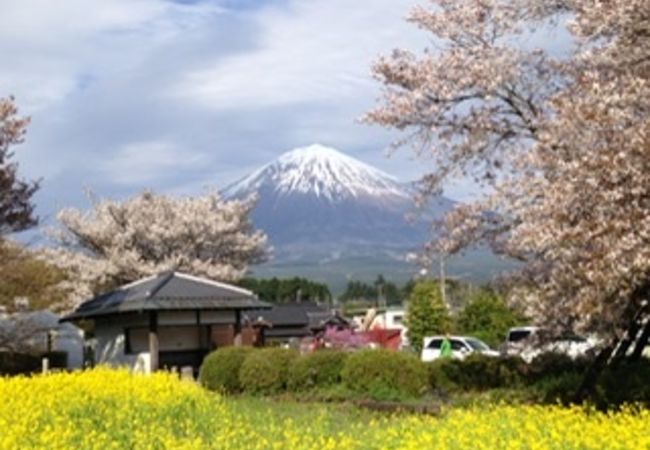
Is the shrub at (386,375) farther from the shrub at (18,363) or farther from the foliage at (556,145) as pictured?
the shrub at (18,363)

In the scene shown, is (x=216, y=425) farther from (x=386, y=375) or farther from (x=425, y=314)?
(x=425, y=314)

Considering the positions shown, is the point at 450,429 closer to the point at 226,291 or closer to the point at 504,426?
the point at 504,426

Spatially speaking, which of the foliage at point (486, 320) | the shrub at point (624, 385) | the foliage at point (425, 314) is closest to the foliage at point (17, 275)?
the shrub at point (624, 385)

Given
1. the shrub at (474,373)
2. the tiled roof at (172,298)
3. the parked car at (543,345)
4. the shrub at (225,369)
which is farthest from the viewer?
the tiled roof at (172,298)

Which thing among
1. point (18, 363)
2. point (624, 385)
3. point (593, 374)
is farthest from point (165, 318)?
point (624, 385)

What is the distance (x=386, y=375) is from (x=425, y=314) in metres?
24.7

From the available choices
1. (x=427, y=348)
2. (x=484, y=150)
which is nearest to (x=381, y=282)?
(x=427, y=348)

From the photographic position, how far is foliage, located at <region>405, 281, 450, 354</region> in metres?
43.8

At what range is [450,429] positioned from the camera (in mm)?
10297

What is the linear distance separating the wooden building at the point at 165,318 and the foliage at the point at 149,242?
7.30m

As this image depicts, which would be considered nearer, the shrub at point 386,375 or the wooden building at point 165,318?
the shrub at point 386,375

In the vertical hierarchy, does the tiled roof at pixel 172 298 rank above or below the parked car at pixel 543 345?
above

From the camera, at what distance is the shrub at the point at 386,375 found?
19.3m

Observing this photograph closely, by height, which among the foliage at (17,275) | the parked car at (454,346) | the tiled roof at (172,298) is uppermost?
the foliage at (17,275)
